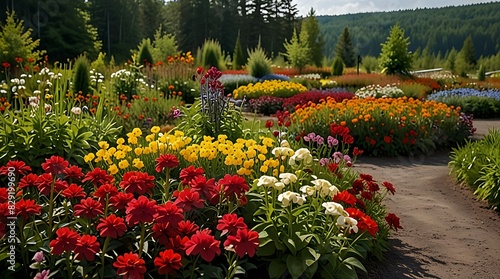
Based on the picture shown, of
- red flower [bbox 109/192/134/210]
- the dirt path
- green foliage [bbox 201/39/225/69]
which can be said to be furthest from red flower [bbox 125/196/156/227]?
green foliage [bbox 201/39/225/69]

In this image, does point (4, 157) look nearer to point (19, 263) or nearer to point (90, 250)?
point (19, 263)

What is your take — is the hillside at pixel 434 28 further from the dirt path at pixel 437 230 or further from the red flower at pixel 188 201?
the red flower at pixel 188 201

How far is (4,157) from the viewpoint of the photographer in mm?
3830

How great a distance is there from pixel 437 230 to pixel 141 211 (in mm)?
3077

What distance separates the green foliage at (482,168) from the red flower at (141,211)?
397 centimetres

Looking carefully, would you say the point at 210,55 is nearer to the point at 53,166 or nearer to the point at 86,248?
the point at 53,166

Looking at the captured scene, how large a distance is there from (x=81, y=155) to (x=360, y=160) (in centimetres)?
463

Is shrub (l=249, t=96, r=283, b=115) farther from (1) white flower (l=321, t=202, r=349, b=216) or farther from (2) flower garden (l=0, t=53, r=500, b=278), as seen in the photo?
(1) white flower (l=321, t=202, r=349, b=216)

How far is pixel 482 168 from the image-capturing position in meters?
5.33

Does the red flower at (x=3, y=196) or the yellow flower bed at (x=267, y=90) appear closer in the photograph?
the red flower at (x=3, y=196)

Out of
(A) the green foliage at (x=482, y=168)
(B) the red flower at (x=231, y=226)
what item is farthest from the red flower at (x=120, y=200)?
(A) the green foliage at (x=482, y=168)

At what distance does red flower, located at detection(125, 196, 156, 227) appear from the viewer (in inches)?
92.7

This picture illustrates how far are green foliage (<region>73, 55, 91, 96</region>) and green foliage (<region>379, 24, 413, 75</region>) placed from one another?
1524cm

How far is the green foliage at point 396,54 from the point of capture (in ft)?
68.6
